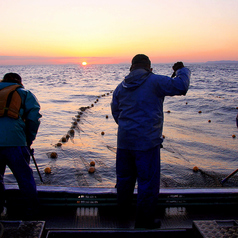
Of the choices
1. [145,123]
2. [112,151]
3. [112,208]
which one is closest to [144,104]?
[145,123]

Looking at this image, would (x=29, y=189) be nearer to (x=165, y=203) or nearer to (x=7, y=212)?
(x=7, y=212)

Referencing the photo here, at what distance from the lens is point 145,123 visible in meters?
2.59

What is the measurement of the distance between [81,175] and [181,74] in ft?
11.9

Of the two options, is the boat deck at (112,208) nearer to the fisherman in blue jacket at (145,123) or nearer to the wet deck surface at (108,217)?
the wet deck surface at (108,217)

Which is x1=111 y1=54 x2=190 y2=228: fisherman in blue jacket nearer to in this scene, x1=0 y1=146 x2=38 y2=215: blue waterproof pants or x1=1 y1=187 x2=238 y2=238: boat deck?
x1=1 y1=187 x2=238 y2=238: boat deck

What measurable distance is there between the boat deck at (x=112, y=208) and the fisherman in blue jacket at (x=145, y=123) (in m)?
0.36

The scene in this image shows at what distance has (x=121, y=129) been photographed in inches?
108

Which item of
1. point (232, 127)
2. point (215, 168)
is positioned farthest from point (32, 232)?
point (232, 127)

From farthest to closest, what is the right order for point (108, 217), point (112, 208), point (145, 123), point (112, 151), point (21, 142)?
1. point (112, 151)
2. point (112, 208)
3. point (108, 217)
4. point (21, 142)
5. point (145, 123)

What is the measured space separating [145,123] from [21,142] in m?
1.46

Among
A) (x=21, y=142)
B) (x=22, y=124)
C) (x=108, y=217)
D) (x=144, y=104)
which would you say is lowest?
(x=108, y=217)

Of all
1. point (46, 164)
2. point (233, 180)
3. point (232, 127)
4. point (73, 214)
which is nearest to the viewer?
point (73, 214)

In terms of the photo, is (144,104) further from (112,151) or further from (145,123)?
(112,151)

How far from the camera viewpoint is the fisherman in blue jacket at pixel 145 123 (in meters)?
2.59
